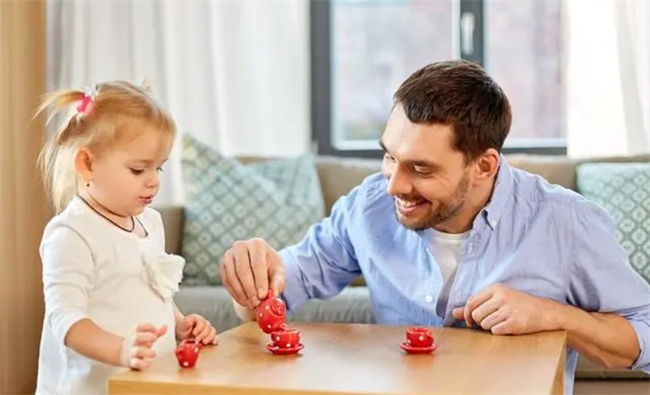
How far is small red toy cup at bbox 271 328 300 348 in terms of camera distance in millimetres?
1734

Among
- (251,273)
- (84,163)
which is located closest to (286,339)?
(251,273)

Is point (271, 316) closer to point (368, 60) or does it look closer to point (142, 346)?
point (142, 346)

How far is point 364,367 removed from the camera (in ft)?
5.33

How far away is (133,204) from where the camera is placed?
184 centimetres

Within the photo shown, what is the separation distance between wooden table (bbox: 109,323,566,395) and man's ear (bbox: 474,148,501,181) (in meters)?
0.40

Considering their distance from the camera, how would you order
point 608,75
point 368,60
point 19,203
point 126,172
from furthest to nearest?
point 368,60 → point 608,75 → point 19,203 → point 126,172

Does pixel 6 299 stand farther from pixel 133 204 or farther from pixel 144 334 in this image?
pixel 144 334

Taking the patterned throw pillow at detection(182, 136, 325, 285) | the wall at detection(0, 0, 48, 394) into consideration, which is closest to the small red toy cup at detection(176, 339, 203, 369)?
the patterned throw pillow at detection(182, 136, 325, 285)

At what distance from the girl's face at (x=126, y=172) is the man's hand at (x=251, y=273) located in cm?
26

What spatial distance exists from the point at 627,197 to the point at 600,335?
1674mm

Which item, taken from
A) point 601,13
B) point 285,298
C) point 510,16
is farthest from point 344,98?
point 285,298

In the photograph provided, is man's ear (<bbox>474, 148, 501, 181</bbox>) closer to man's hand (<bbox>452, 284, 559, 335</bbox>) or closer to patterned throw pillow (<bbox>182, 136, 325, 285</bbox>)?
man's hand (<bbox>452, 284, 559, 335</bbox>)

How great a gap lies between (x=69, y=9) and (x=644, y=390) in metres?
2.56

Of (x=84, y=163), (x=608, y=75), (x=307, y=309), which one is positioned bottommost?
(x=307, y=309)
